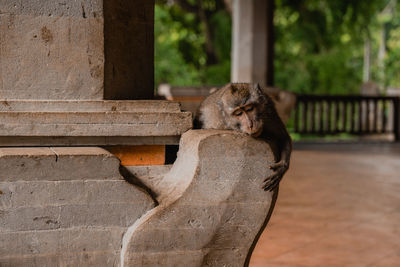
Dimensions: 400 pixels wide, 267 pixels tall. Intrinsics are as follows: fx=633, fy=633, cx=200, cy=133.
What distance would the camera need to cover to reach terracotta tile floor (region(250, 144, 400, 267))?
3775mm

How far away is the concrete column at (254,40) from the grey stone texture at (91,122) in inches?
293

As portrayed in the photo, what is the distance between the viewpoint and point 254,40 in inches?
384

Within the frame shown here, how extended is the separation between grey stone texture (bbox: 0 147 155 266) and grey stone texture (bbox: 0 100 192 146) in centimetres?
6

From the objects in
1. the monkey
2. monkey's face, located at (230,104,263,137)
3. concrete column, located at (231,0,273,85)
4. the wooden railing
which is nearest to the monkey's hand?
the monkey

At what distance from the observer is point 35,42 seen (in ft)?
7.73

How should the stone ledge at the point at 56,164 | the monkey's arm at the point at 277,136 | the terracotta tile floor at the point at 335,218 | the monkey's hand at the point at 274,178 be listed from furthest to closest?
the terracotta tile floor at the point at 335,218 < the monkey's arm at the point at 277,136 < the monkey's hand at the point at 274,178 < the stone ledge at the point at 56,164

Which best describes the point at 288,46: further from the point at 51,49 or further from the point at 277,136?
the point at 51,49

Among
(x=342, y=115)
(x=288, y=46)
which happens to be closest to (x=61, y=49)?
(x=342, y=115)

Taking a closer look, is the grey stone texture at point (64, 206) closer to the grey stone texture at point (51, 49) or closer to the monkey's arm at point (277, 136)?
the grey stone texture at point (51, 49)

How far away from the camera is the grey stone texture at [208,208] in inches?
90.4

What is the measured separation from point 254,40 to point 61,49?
7.57 m

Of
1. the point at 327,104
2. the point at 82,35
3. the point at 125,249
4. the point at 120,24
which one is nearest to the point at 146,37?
the point at 120,24

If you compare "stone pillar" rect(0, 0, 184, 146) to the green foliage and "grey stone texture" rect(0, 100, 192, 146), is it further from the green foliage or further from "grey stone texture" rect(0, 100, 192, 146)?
the green foliage

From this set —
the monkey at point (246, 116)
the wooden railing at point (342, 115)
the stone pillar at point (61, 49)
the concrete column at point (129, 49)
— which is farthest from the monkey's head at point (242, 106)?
the wooden railing at point (342, 115)
